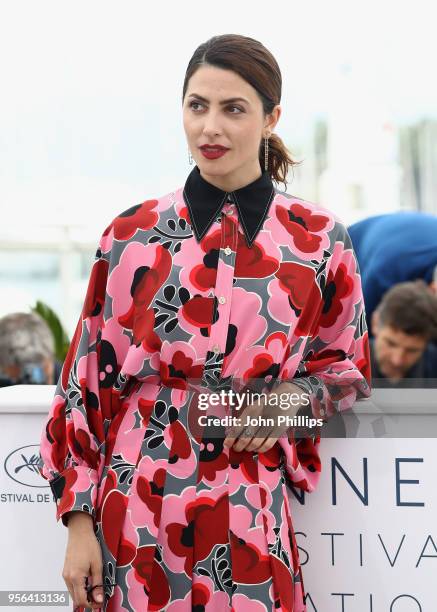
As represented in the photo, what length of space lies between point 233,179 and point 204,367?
0.36m

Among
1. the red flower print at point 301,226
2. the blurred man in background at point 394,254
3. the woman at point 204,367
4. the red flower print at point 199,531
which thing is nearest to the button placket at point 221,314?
the woman at point 204,367

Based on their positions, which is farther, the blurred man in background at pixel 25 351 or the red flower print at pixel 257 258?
the blurred man in background at pixel 25 351

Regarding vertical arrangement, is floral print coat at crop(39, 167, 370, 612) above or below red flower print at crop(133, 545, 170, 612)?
above

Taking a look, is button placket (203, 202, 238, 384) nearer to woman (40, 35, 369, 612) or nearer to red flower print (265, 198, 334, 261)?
woman (40, 35, 369, 612)

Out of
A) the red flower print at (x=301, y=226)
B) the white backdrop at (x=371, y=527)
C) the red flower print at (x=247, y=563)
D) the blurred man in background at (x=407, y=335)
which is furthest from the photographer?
the blurred man in background at (x=407, y=335)

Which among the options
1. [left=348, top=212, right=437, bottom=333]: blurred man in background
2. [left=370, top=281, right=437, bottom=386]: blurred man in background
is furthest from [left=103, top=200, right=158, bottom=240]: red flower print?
[left=348, top=212, right=437, bottom=333]: blurred man in background

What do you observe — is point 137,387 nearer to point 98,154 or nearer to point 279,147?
point 279,147

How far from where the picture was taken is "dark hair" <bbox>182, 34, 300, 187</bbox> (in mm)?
1771

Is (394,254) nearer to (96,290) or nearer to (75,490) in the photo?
(96,290)

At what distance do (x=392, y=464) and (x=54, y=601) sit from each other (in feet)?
2.47

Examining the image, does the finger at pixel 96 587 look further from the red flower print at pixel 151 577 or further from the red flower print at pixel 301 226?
the red flower print at pixel 301 226

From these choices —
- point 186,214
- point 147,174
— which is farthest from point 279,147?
point 147,174

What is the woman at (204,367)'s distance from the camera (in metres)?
1.74

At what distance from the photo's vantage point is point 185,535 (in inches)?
68.4
